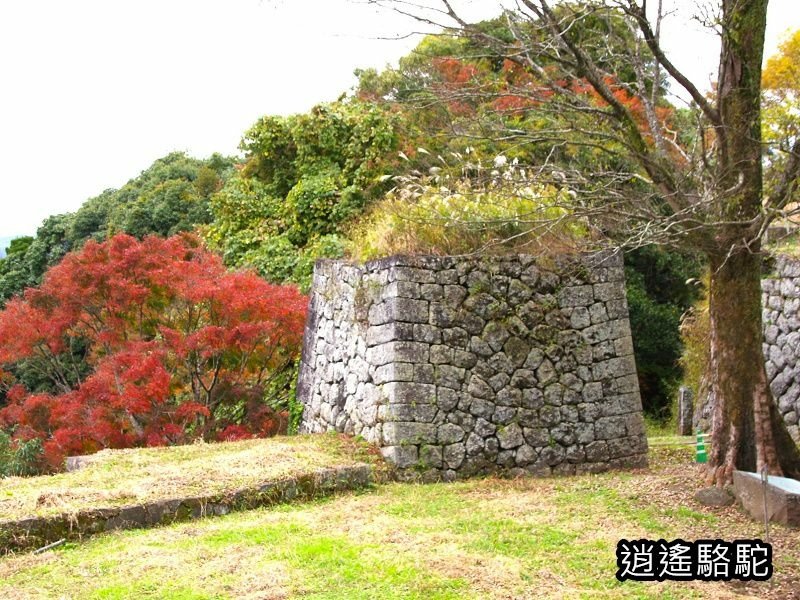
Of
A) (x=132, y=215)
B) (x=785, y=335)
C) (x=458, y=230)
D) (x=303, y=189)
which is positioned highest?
(x=132, y=215)

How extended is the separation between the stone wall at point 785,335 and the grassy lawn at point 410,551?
539 cm

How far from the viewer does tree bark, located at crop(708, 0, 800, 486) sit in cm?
705

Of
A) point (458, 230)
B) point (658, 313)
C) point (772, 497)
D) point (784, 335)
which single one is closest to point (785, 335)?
point (784, 335)

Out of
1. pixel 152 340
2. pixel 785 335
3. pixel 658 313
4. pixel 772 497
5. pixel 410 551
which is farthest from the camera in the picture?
pixel 658 313

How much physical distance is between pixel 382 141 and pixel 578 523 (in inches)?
411

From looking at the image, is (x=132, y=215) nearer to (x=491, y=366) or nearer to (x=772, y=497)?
(x=491, y=366)

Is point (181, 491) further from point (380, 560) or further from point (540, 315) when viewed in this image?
point (540, 315)

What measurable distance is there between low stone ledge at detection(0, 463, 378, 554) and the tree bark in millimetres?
3307

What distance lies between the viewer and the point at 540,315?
385 inches

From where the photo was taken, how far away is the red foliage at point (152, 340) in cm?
1083

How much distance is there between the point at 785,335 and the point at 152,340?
8.85 metres

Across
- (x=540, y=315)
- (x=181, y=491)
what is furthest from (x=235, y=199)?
(x=181, y=491)

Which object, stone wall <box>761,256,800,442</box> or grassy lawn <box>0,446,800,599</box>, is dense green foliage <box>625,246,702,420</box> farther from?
grassy lawn <box>0,446,800,599</box>

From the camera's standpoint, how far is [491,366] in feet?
31.3
